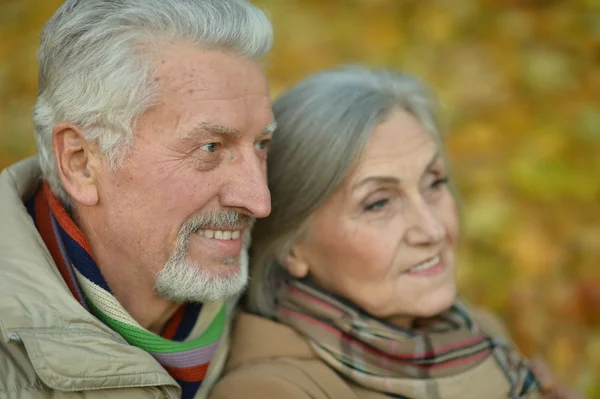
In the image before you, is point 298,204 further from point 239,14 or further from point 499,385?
point 499,385

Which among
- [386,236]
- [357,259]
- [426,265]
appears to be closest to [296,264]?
[357,259]

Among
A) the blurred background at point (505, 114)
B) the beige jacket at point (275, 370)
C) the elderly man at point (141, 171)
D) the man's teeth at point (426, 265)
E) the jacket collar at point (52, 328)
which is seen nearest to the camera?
the jacket collar at point (52, 328)

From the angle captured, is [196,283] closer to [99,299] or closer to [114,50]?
[99,299]

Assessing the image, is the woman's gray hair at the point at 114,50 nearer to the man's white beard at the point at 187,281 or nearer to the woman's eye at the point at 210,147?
the woman's eye at the point at 210,147

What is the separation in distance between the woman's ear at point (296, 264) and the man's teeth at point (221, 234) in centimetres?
53

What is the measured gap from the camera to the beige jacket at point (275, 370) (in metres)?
2.88

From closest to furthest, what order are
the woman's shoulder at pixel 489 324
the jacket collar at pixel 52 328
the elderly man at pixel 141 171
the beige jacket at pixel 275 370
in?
the jacket collar at pixel 52 328 → the elderly man at pixel 141 171 → the beige jacket at pixel 275 370 → the woman's shoulder at pixel 489 324

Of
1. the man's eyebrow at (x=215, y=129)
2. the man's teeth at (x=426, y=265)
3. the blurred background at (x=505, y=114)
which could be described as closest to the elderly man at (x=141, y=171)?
the man's eyebrow at (x=215, y=129)

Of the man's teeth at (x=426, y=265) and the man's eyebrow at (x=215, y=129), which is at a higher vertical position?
the man's eyebrow at (x=215, y=129)

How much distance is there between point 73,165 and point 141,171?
0.26 metres

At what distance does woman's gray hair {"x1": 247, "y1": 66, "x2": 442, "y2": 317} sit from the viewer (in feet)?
10.4

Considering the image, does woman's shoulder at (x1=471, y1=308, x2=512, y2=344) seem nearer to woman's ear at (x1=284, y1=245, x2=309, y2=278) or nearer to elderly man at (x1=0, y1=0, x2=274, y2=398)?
woman's ear at (x1=284, y1=245, x2=309, y2=278)

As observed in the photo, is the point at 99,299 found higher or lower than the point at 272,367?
higher

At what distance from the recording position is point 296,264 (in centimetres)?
334
